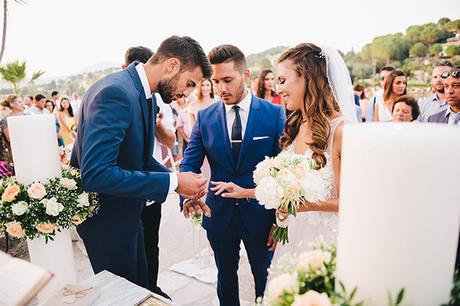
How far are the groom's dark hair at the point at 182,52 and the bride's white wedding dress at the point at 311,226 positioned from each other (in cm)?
89

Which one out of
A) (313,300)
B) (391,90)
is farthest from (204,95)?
(313,300)

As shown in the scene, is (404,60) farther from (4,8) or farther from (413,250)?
(413,250)

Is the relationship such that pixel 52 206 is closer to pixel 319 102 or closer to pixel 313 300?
pixel 313 300

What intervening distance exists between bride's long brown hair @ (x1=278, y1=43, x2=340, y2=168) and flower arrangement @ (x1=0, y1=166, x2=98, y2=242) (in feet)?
4.62

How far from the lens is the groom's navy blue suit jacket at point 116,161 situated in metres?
1.65

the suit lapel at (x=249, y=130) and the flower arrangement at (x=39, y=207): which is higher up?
the suit lapel at (x=249, y=130)

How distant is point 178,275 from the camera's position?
3607mm

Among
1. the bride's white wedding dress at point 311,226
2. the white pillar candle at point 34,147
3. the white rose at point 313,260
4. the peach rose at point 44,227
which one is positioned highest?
the white pillar candle at point 34,147

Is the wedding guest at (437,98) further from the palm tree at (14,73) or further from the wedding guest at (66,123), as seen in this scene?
the palm tree at (14,73)

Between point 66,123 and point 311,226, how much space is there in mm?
8371

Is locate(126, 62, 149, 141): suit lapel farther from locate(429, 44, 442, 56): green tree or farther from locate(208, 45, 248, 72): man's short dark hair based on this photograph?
locate(429, 44, 442, 56): green tree

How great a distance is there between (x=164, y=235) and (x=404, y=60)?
1403 inches

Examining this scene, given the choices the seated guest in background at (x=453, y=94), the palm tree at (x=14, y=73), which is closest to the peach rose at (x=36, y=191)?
the seated guest in background at (x=453, y=94)

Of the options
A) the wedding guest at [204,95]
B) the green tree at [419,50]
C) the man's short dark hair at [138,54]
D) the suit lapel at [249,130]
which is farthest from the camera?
the green tree at [419,50]
